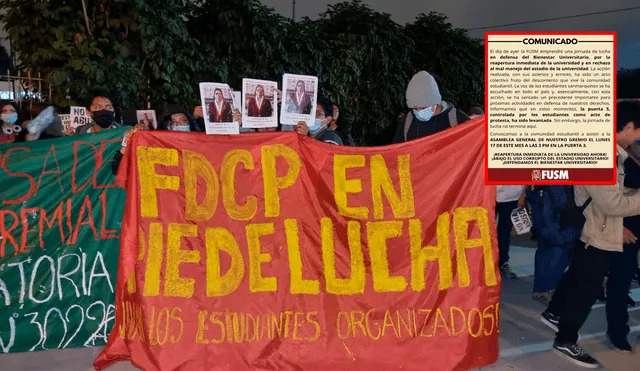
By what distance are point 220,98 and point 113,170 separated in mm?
1082

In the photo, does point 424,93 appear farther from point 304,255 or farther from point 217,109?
point 304,255

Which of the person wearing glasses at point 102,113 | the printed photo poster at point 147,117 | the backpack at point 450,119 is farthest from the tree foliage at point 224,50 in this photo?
the backpack at point 450,119

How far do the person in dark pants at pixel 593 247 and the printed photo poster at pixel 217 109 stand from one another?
2619 millimetres

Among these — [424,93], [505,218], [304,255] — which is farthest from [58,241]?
[505,218]

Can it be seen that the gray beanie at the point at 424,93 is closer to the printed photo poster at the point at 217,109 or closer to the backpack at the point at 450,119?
the backpack at the point at 450,119

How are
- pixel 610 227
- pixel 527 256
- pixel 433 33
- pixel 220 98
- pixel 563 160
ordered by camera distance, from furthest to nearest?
pixel 433 33
pixel 527 256
pixel 220 98
pixel 610 227
pixel 563 160

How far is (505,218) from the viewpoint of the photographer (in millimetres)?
7715

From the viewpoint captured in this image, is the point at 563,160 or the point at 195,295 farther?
the point at 195,295

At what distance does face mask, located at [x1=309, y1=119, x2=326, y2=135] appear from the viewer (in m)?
6.21

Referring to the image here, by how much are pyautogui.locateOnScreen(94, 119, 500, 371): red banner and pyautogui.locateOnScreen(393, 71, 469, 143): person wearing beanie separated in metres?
1.21

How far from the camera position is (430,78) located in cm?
582

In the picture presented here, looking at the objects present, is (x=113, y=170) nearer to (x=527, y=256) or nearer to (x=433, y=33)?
(x=527, y=256)

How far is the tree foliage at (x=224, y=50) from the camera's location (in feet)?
33.9

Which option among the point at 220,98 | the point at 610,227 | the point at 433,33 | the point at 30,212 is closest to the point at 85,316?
the point at 30,212
